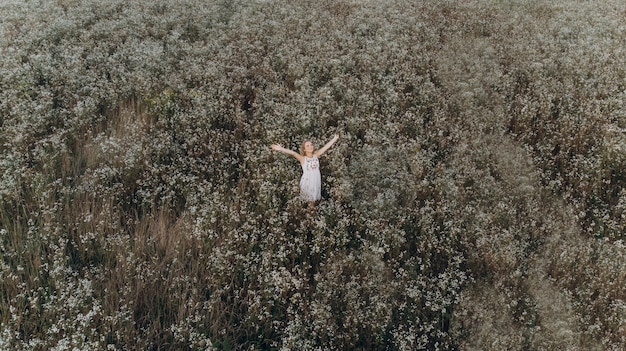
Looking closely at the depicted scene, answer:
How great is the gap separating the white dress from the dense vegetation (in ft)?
1.20

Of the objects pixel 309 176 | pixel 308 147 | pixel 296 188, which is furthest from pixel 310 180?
pixel 308 147

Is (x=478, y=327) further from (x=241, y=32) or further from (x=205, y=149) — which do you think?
(x=241, y=32)

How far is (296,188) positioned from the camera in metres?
8.13

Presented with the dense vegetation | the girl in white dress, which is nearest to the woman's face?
the girl in white dress

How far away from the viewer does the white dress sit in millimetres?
8016

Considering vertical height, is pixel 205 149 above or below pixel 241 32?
below

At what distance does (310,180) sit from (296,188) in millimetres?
294

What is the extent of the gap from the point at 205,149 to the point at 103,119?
8.15 feet

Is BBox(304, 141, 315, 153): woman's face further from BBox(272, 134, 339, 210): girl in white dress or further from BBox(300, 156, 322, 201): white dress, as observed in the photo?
BBox(300, 156, 322, 201): white dress

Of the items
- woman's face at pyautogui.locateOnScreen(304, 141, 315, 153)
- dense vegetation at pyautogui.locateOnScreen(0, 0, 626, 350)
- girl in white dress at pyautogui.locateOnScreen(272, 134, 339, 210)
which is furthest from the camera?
girl in white dress at pyautogui.locateOnScreen(272, 134, 339, 210)

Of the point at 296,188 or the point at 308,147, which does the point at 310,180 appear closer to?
the point at 296,188

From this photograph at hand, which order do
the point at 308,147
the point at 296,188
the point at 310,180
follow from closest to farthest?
the point at 308,147, the point at 310,180, the point at 296,188

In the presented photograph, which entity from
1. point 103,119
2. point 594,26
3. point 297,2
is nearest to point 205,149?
point 103,119

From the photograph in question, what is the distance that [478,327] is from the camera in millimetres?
6109
